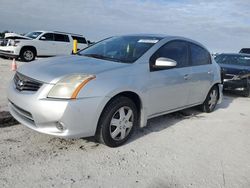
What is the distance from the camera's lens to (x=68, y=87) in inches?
133

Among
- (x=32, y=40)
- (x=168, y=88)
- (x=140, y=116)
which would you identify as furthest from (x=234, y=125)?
(x=32, y=40)

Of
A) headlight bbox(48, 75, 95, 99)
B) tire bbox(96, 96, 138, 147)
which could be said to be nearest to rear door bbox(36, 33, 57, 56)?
tire bbox(96, 96, 138, 147)

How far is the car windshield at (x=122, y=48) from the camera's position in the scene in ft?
14.2

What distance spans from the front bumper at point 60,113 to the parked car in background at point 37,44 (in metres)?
11.6

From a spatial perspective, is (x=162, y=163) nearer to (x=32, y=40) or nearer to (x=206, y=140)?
(x=206, y=140)

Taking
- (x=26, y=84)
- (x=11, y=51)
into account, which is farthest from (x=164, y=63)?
(x=11, y=51)

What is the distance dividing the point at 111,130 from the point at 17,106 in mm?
1266

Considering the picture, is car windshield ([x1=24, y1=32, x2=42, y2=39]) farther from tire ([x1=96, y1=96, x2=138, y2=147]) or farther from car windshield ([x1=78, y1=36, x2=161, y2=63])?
tire ([x1=96, y1=96, x2=138, y2=147])

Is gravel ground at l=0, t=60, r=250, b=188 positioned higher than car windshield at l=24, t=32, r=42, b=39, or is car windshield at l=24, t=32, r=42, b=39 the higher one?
car windshield at l=24, t=32, r=42, b=39

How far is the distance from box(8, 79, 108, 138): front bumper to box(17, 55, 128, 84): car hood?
20 cm

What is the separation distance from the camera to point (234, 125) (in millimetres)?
5664

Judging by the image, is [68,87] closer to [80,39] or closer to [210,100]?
[210,100]

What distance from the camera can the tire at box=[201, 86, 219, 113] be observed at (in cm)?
619

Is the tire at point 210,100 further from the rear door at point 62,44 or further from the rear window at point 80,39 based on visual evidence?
the rear window at point 80,39
